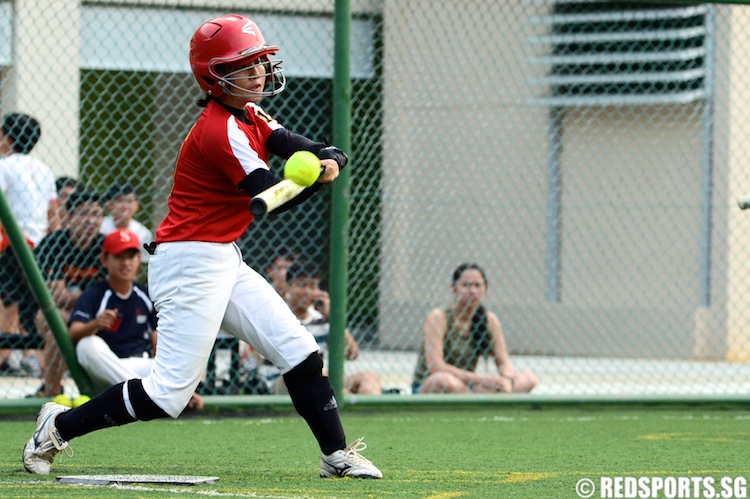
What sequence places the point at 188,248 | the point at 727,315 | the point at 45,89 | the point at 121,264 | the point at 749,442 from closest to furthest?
1. the point at 188,248
2. the point at 749,442
3. the point at 121,264
4. the point at 45,89
5. the point at 727,315

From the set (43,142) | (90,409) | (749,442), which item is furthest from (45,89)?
(749,442)

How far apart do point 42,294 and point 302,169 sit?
3393 millimetres

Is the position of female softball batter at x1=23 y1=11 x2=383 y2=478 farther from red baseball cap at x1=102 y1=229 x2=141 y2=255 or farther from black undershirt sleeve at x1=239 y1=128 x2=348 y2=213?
red baseball cap at x1=102 y1=229 x2=141 y2=255

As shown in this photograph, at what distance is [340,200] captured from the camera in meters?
8.30

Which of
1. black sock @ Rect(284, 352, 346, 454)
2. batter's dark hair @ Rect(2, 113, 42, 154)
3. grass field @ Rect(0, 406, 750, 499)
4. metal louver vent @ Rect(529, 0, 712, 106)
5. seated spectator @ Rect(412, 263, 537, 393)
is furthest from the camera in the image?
metal louver vent @ Rect(529, 0, 712, 106)

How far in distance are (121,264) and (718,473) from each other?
13.8 feet

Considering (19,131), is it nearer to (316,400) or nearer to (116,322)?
(116,322)

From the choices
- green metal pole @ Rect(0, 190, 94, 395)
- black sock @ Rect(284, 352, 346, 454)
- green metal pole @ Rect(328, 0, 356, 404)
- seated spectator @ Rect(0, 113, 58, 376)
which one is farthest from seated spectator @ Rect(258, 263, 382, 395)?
black sock @ Rect(284, 352, 346, 454)

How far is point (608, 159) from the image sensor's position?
13758 mm

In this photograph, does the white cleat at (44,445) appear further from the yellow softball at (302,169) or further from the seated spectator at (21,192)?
the seated spectator at (21,192)

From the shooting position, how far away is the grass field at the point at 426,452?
5.05 m

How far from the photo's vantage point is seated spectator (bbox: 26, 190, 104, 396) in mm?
8711

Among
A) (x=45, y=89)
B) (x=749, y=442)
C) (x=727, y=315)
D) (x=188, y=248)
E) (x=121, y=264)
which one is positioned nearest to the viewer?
(x=188, y=248)

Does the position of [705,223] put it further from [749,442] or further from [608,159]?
[749,442]
